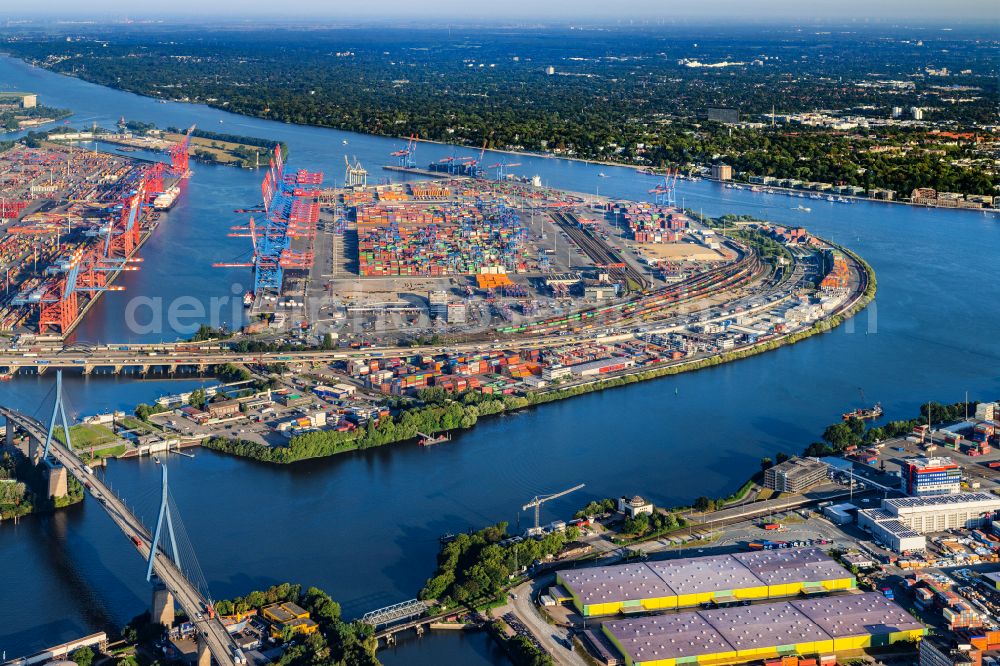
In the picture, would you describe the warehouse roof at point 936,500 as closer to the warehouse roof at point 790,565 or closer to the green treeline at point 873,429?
the warehouse roof at point 790,565

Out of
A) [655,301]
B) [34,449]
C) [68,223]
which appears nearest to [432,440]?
[34,449]

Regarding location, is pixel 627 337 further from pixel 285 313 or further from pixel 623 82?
pixel 623 82

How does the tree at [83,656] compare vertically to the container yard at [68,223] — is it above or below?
below

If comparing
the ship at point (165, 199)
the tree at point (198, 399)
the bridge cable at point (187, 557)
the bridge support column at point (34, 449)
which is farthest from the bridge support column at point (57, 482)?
the ship at point (165, 199)

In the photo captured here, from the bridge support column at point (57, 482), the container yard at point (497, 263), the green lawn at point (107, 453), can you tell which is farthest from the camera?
the container yard at point (497, 263)

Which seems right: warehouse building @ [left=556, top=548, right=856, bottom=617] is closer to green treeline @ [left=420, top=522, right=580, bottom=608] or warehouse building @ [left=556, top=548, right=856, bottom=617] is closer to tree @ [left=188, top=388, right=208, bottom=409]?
green treeline @ [left=420, top=522, right=580, bottom=608]

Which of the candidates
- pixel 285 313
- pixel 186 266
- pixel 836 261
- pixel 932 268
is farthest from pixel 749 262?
pixel 186 266
